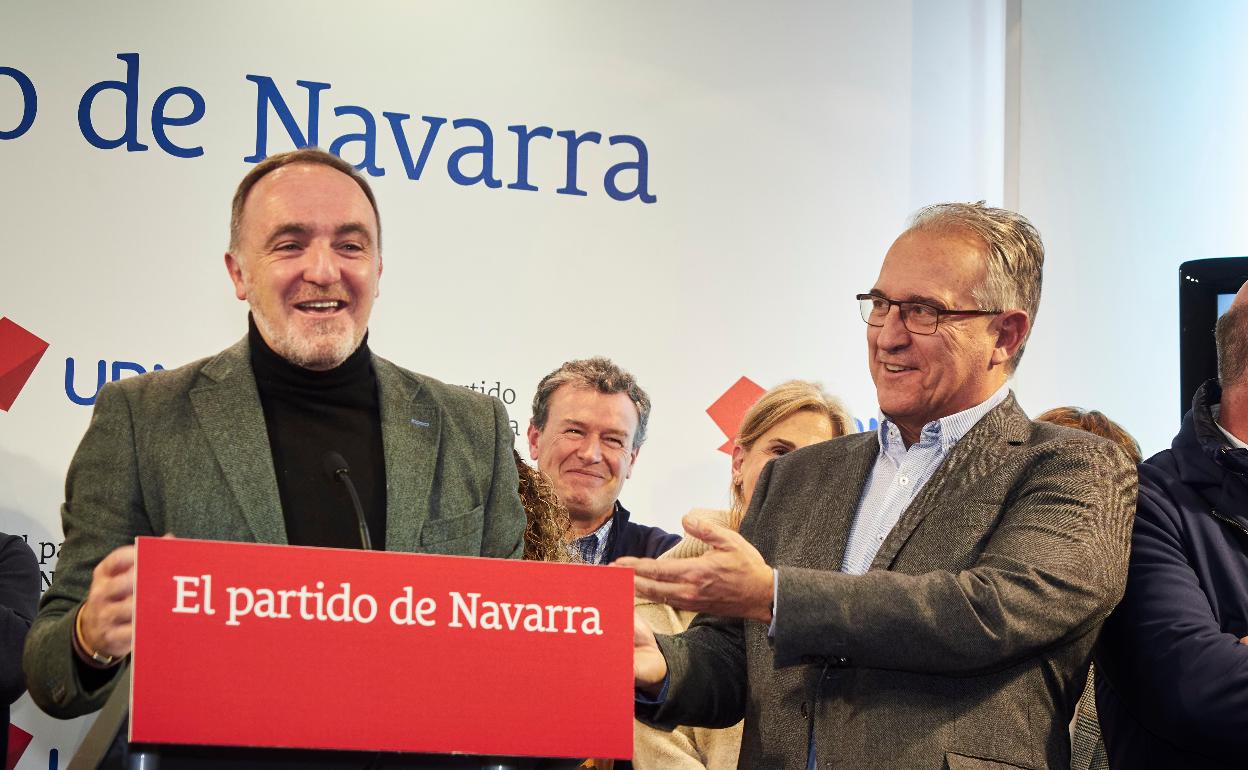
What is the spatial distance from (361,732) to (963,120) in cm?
407

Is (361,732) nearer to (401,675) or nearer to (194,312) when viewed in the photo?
(401,675)

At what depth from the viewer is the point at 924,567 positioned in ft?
7.93

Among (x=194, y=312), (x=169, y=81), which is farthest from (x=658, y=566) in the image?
(x=169, y=81)

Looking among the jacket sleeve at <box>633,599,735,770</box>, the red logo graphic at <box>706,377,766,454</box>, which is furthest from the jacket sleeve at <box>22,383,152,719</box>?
the red logo graphic at <box>706,377,766,454</box>

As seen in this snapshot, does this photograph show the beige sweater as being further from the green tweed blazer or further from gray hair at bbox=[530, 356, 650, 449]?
the green tweed blazer

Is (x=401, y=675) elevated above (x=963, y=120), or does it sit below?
below

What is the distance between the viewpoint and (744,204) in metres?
4.81

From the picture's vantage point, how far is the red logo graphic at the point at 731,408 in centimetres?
468

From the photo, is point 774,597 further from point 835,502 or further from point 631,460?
point 631,460

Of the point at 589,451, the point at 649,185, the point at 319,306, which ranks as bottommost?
the point at 589,451

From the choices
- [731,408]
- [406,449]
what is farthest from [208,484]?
[731,408]

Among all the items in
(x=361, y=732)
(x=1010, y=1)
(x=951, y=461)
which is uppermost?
(x=1010, y=1)

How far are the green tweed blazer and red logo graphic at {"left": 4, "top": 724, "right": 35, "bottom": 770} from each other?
2.19 meters

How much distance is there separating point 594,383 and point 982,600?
2.31 meters
